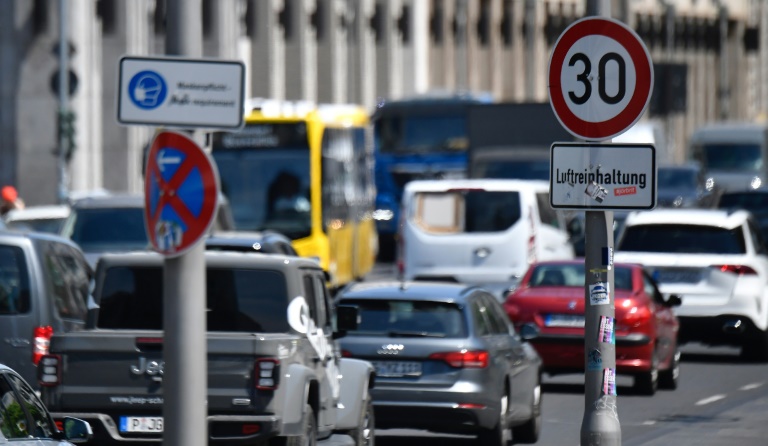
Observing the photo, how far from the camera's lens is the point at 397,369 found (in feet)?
46.9

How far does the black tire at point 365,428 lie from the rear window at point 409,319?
125 centimetres

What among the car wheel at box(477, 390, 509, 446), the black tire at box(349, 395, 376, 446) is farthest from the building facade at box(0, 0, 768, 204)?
the black tire at box(349, 395, 376, 446)

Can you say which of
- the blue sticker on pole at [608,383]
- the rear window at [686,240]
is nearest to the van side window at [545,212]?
the rear window at [686,240]

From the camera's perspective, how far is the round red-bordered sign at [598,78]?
9.66 m

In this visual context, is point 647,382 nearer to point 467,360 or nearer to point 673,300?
point 673,300

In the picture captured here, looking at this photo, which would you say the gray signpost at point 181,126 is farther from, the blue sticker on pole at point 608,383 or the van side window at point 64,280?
the van side window at point 64,280

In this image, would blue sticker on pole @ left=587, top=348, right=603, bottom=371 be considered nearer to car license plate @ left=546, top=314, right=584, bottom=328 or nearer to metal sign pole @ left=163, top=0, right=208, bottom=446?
metal sign pole @ left=163, top=0, right=208, bottom=446

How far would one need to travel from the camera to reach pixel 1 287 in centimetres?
1323

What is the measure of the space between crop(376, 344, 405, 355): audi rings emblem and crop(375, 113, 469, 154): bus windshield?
2718cm

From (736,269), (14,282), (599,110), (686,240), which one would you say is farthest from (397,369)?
(686,240)

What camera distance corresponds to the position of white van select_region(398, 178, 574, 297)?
26688 mm

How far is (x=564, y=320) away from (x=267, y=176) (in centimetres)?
931

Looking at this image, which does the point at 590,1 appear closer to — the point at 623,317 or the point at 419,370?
the point at 419,370

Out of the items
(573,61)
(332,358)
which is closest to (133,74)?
(573,61)
